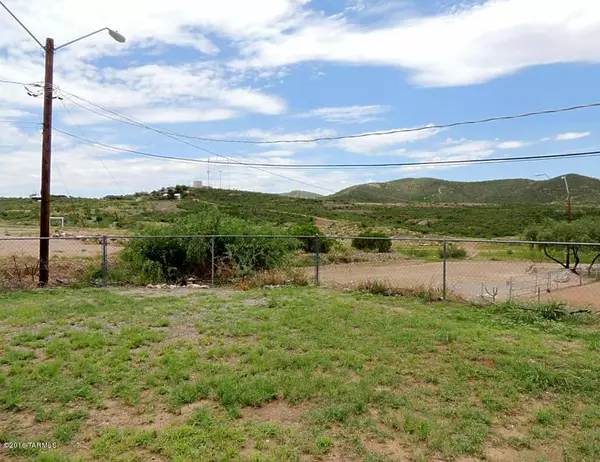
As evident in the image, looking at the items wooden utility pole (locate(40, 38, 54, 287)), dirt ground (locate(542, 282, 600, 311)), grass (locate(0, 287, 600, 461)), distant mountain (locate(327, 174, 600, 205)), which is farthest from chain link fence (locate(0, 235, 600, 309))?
distant mountain (locate(327, 174, 600, 205))

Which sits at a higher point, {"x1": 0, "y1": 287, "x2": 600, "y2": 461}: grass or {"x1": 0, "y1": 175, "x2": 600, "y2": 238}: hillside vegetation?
{"x1": 0, "y1": 175, "x2": 600, "y2": 238}: hillside vegetation

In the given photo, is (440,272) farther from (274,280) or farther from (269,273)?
(274,280)

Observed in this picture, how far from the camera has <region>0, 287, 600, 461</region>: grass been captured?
414cm

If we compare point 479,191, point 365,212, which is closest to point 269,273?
point 365,212

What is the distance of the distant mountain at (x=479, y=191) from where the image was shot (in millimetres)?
91875

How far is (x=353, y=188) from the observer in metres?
135

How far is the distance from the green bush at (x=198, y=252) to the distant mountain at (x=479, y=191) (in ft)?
270

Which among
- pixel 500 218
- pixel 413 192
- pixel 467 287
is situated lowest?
pixel 467 287

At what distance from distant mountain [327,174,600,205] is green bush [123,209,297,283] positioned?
270 feet

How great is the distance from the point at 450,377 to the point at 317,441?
222 centimetres

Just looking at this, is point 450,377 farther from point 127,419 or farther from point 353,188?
point 353,188

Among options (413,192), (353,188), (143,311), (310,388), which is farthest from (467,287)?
(353,188)

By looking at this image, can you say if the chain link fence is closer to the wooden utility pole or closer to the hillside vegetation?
the wooden utility pole

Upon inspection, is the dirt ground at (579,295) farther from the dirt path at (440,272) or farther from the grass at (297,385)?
the grass at (297,385)
